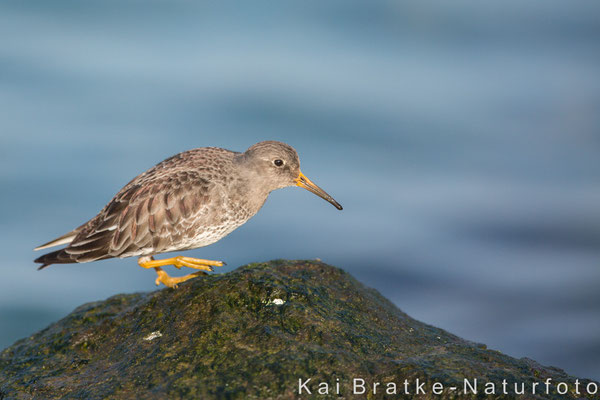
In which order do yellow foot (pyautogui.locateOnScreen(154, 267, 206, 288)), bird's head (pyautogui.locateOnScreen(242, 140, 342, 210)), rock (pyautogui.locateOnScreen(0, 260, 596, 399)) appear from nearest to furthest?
rock (pyautogui.locateOnScreen(0, 260, 596, 399))
yellow foot (pyautogui.locateOnScreen(154, 267, 206, 288))
bird's head (pyautogui.locateOnScreen(242, 140, 342, 210))

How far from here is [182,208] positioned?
28.4ft

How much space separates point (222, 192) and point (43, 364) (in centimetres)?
334

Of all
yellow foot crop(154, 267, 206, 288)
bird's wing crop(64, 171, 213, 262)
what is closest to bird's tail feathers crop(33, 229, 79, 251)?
bird's wing crop(64, 171, 213, 262)

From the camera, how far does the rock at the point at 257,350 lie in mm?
5289

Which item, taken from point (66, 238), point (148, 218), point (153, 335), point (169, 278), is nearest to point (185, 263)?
point (169, 278)

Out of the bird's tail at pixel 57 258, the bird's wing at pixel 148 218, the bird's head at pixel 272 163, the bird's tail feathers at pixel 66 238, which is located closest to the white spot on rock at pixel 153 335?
the bird's wing at pixel 148 218

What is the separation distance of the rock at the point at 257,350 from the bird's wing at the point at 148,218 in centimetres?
131

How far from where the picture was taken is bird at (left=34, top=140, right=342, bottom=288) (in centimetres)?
866

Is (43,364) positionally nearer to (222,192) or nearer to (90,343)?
(90,343)

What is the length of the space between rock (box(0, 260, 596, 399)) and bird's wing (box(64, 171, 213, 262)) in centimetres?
131

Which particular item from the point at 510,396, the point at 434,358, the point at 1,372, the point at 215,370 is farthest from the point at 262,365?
the point at 1,372

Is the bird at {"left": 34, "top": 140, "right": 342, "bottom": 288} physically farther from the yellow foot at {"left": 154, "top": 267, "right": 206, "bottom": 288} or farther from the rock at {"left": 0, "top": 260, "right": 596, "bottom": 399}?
the rock at {"left": 0, "top": 260, "right": 596, "bottom": 399}

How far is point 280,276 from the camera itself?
7.09 meters

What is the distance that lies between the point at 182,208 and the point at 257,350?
3.56 metres
